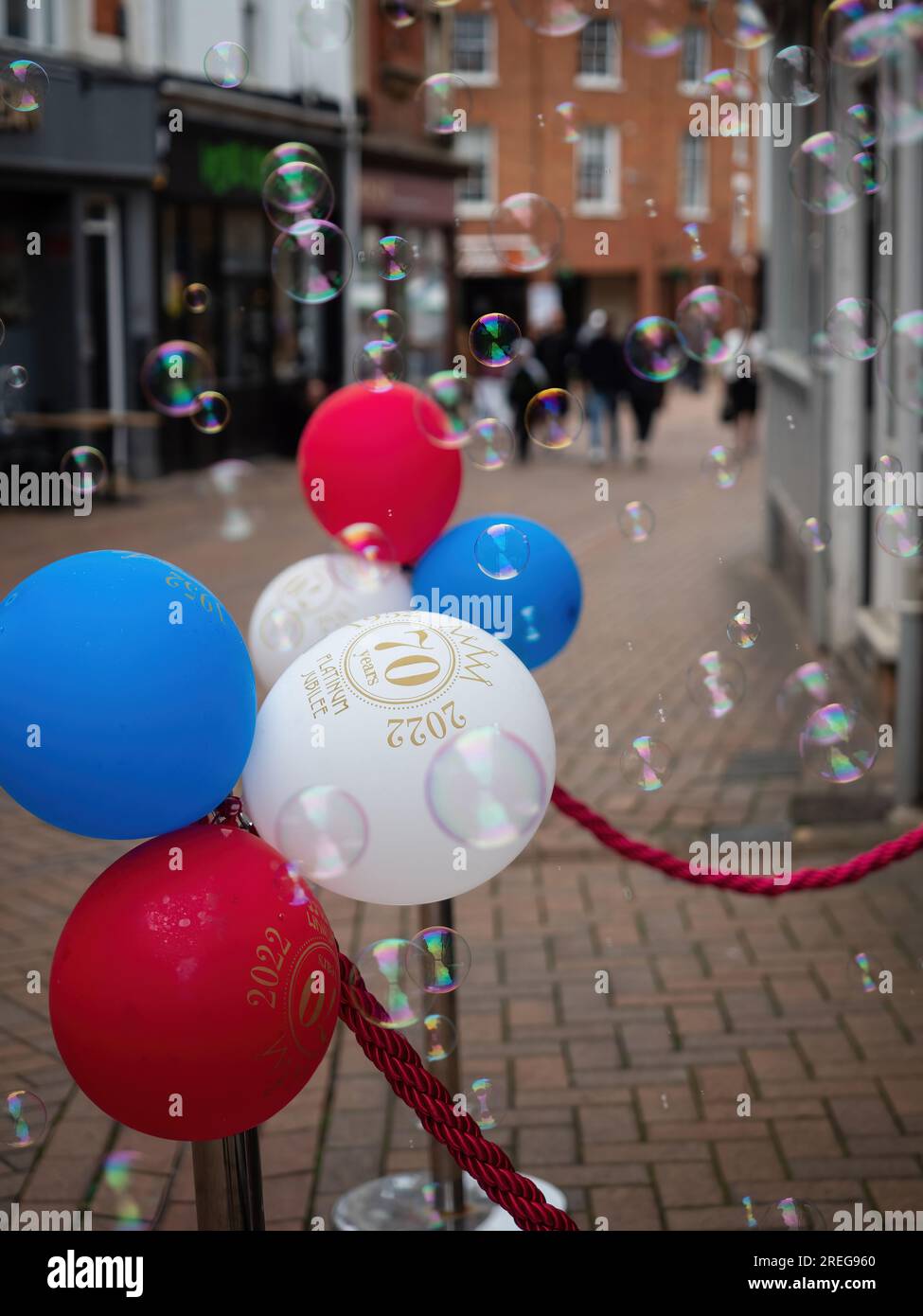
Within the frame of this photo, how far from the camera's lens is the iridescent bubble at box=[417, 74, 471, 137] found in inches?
151

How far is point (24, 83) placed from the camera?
160 inches

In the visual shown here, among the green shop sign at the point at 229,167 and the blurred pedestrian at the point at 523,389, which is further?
the green shop sign at the point at 229,167

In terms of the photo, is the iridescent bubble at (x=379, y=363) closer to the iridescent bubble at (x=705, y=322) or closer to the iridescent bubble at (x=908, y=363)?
the iridescent bubble at (x=705, y=322)

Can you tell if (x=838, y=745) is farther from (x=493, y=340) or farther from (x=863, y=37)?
(x=863, y=37)

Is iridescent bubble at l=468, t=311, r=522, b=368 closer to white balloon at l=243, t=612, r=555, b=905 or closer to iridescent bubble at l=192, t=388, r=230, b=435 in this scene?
iridescent bubble at l=192, t=388, r=230, b=435

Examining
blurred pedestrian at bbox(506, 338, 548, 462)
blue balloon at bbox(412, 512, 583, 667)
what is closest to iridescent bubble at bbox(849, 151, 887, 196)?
blue balloon at bbox(412, 512, 583, 667)

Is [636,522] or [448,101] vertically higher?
[448,101]

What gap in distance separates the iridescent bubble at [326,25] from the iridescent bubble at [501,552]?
2.61m

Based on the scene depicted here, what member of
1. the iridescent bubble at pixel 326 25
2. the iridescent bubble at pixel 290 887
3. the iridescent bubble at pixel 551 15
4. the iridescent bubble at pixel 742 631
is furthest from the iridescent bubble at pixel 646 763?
the iridescent bubble at pixel 326 25

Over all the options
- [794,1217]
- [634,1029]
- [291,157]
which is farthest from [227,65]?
[794,1217]

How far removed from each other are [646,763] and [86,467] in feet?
5.11

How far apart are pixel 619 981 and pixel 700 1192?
118 cm

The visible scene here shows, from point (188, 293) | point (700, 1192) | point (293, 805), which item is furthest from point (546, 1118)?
point (188, 293)

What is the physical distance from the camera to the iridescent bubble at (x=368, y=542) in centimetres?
321
